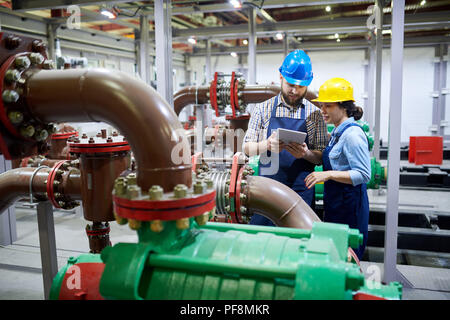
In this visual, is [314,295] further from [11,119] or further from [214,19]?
[214,19]

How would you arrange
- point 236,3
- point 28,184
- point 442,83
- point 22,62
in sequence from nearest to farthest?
point 22,62, point 28,184, point 236,3, point 442,83

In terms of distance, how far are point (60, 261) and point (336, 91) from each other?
268 centimetres

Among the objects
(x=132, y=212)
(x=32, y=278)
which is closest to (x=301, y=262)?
(x=132, y=212)

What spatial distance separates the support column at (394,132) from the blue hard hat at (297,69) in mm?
568

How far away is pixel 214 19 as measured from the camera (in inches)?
288

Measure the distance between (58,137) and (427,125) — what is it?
9286 millimetres

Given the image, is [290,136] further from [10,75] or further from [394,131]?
[10,75]

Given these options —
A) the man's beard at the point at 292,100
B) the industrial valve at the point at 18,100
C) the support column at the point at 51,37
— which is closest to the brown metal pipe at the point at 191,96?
the man's beard at the point at 292,100

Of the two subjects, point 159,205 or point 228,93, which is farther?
point 228,93

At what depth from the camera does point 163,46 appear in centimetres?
261

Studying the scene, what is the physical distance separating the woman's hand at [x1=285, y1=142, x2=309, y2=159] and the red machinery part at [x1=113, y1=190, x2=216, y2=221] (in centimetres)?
130

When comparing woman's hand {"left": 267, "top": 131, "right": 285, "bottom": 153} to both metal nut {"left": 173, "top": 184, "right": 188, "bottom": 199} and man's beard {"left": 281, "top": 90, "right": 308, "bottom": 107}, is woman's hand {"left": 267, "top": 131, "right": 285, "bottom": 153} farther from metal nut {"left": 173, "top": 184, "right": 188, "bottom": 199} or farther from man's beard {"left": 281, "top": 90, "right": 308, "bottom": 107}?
metal nut {"left": 173, "top": 184, "right": 188, "bottom": 199}

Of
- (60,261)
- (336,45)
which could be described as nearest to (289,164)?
(60,261)

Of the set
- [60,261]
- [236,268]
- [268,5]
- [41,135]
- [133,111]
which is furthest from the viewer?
[268,5]
